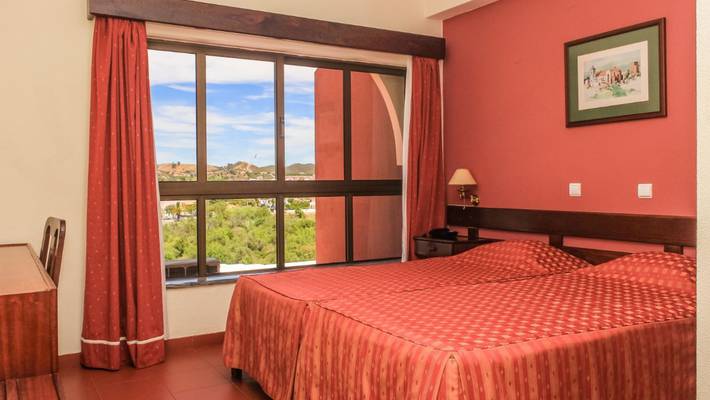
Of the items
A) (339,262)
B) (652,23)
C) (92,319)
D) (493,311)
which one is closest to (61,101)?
(92,319)

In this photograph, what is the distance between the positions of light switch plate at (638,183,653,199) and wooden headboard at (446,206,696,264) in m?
0.12

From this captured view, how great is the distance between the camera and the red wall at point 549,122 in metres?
3.38

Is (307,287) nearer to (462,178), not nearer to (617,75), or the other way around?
(462,178)

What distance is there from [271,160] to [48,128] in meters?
1.55

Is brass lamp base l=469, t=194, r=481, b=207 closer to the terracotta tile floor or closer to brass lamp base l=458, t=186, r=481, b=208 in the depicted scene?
brass lamp base l=458, t=186, r=481, b=208

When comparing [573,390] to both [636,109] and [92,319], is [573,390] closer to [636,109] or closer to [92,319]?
[636,109]

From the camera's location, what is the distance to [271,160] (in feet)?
15.0

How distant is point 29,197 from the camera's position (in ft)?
11.8

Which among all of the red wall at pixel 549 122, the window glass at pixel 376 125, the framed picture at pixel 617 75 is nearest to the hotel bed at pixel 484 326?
the red wall at pixel 549 122

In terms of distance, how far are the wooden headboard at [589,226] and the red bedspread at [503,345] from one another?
17.5 inches

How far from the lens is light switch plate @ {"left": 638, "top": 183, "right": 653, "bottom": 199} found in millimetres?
3525

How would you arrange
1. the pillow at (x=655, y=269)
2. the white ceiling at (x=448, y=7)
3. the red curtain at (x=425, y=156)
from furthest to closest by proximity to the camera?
1. the red curtain at (x=425, y=156)
2. the white ceiling at (x=448, y=7)
3. the pillow at (x=655, y=269)

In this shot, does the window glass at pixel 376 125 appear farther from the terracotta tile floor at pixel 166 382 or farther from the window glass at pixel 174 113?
the terracotta tile floor at pixel 166 382

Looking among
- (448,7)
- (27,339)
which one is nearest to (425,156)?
(448,7)
